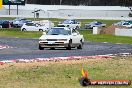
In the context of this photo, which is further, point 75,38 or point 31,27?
point 31,27

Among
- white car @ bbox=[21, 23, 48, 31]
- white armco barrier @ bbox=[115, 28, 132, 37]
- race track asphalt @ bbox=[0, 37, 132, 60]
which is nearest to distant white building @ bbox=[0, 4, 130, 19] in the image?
white car @ bbox=[21, 23, 48, 31]

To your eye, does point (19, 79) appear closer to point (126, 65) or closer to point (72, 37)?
point (126, 65)

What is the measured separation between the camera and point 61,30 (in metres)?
29.2

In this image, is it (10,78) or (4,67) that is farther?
(4,67)

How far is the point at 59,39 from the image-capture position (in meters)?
27.8

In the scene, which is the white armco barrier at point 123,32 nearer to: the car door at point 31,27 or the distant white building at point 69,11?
the car door at point 31,27

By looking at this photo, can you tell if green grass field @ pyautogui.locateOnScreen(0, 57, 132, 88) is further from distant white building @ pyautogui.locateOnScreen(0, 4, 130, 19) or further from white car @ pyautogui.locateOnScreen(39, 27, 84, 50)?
distant white building @ pyautogui.locateOnScreen(0, 4, 130, 19)

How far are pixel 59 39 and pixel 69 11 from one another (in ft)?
278

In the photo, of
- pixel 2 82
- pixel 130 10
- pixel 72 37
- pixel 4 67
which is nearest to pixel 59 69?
pixel 4 67

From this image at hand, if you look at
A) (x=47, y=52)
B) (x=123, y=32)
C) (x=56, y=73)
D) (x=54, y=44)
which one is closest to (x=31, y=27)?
(x=123, y=32)

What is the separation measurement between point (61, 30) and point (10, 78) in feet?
53.8

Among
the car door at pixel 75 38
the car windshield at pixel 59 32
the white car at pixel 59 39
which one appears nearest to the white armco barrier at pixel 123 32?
the car door at pixel 75 38

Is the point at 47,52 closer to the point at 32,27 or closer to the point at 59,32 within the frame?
the point at 59,32

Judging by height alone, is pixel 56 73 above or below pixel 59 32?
above
